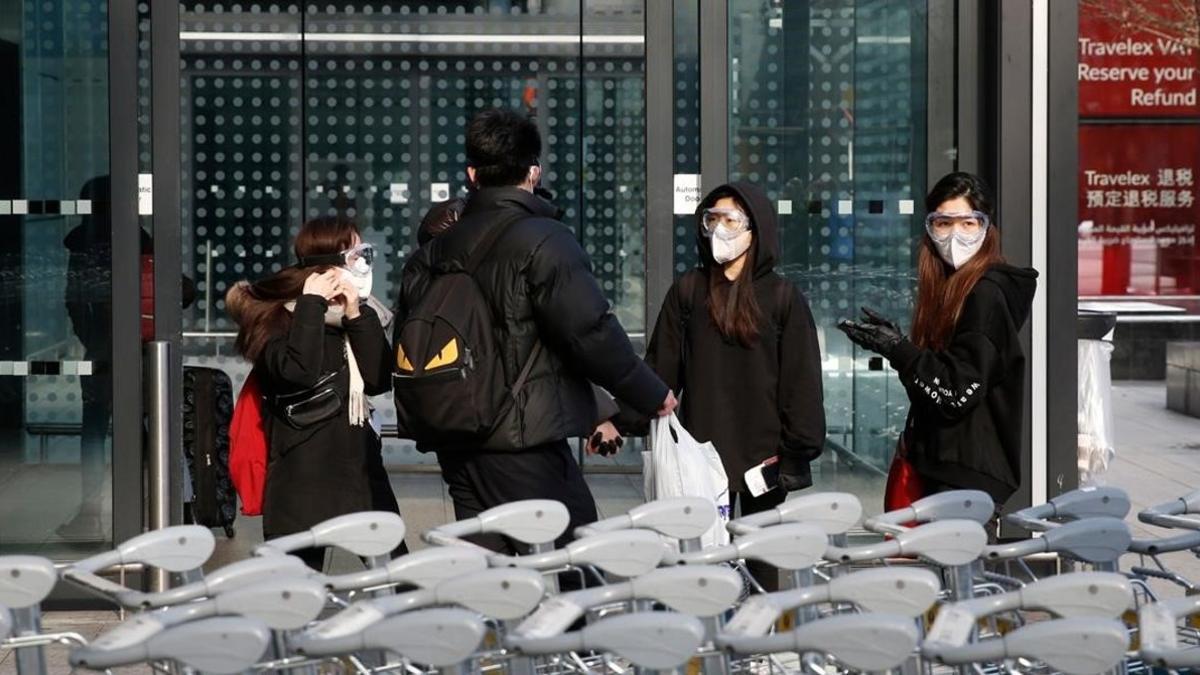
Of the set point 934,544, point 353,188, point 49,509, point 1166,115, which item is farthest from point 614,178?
point 1166,115

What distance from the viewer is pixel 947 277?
6.50 metres

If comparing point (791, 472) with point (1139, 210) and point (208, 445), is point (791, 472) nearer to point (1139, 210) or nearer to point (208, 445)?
point (208, 445)

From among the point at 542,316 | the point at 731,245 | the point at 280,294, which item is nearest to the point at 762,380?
the point at 731,245

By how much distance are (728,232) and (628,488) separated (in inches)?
140

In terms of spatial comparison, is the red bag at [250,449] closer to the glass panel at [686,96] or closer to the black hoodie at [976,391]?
the black hoodie at [976,391]

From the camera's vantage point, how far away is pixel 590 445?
20.7 ft

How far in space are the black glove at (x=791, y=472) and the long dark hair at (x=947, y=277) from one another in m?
0.52

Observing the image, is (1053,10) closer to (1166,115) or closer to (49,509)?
(49,509)

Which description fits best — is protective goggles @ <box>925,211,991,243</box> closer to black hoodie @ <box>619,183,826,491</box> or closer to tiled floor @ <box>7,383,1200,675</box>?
black hoodie @ <box>619,183,826,491</box>

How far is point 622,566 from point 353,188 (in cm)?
702

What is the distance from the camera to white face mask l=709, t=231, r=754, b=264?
6.66 meters

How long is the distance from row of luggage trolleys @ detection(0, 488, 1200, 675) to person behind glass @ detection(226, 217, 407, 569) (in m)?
2.18

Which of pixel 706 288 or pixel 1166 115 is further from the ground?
pixel 1166 115

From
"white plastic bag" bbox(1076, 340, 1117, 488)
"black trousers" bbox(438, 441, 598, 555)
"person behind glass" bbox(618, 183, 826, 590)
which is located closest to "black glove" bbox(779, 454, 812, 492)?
"person behind glass" bbox(618, 183, 826, 590)
